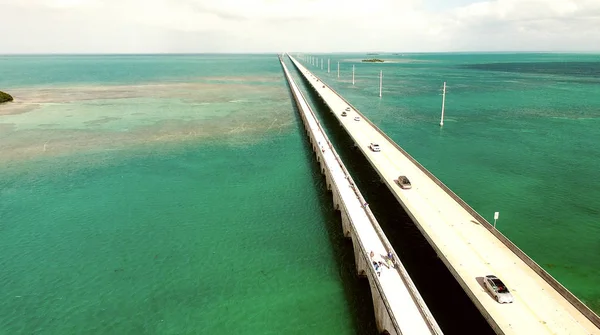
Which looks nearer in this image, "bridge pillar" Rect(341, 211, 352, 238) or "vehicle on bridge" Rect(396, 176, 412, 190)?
"bridge pillar" Rect(341, 211, 352, 238)

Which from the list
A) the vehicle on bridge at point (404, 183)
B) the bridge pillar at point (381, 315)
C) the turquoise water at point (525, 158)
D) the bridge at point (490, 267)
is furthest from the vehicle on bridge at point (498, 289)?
the vehicle on bridge at point (404, 183)

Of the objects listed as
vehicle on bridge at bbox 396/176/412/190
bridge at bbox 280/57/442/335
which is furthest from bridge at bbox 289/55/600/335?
bridge at bbox 280/57/442/335

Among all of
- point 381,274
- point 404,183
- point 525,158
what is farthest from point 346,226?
point 525,158

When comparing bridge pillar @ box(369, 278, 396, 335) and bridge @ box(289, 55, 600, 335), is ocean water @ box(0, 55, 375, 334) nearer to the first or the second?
bridge pillar @ box(369, 278, 396, 335)

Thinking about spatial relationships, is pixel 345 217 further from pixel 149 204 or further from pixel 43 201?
pixel 43 201

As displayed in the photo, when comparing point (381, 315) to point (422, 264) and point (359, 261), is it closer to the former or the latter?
point (359, 261)

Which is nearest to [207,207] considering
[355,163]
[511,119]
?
[355,163]

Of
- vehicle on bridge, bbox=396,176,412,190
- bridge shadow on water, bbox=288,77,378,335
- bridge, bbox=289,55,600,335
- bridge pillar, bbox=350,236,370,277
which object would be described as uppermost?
vehicle on bridge, bbox=396,176,412,190

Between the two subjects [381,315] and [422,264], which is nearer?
[381,315]
